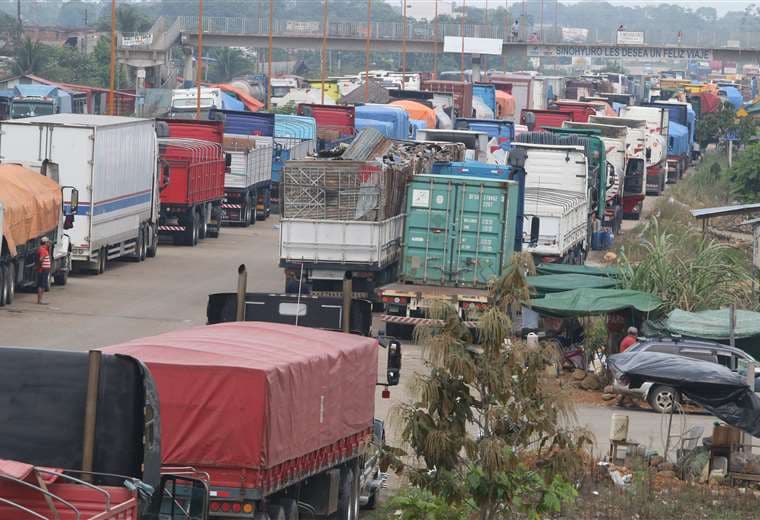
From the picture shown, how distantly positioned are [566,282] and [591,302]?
301cm

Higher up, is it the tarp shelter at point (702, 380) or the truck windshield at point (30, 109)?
the truck windshield at point (30, 109)

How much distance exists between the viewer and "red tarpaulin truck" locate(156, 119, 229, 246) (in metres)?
40.0

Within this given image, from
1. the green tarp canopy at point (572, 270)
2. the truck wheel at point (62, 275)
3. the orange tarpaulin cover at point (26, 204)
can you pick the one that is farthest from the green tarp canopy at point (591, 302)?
the truck wheel at point (62, 275)

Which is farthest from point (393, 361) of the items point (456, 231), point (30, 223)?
point (30, 223)

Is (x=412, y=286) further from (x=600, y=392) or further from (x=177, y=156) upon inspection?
(x=177, y=156)

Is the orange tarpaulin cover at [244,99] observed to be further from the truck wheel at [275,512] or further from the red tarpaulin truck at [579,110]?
the truck wheel at [275,512]

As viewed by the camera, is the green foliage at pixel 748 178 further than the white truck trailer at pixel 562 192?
Yes

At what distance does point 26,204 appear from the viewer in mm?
29422

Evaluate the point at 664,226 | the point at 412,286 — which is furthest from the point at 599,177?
the point at 412,286

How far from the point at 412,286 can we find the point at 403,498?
15.7m

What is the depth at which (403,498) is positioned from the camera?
45.0 ft

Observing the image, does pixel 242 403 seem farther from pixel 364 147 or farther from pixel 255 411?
pixel 364 147

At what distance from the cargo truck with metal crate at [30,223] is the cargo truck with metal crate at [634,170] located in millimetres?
25096

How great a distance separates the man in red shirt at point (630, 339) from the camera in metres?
25.7
